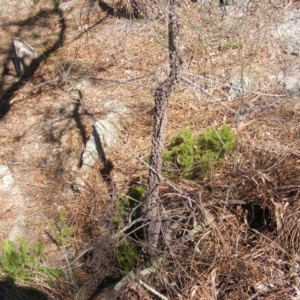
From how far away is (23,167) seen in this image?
14.5 ft

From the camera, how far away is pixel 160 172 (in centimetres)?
302

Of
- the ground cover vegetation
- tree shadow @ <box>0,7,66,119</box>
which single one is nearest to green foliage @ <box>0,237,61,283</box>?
the ground cover vegetation

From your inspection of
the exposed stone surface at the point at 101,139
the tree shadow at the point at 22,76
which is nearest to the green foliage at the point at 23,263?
the exposed stone surface at the point at 101,139

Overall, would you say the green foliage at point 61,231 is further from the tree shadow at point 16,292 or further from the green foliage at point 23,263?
the tree shadow at point 16,292

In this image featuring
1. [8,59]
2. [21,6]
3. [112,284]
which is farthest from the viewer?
[21,6]

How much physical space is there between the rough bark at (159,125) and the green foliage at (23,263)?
2.25 ft

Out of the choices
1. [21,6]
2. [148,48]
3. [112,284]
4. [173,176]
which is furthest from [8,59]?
[112,284]

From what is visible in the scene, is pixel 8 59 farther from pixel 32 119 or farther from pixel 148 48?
pixel 148 48

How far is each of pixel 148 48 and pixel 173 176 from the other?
6.58 feet

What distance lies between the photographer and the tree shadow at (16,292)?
3.28 m

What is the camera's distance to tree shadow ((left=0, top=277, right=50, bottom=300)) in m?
3.28

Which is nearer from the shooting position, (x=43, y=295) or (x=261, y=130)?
(x=43, y=295)

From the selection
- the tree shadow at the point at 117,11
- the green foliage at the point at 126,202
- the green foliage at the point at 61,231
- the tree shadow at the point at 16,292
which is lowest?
the tree shadow at the point at 16,292

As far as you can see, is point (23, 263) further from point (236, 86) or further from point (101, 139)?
point (236, 86)
